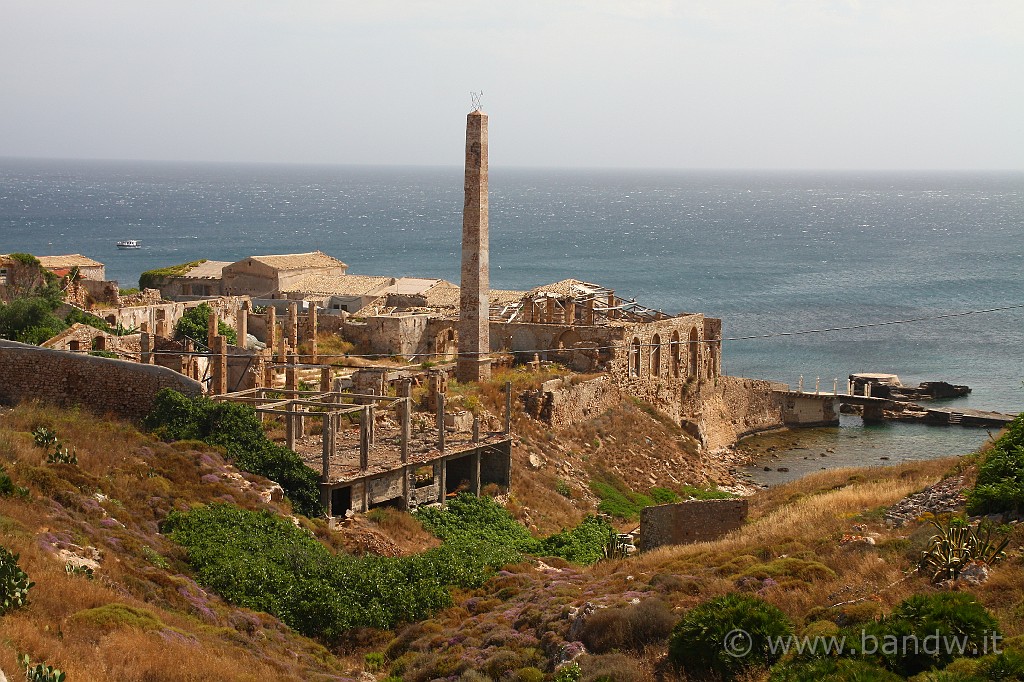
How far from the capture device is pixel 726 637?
15.2m

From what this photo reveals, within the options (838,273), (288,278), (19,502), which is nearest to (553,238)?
(838,273)

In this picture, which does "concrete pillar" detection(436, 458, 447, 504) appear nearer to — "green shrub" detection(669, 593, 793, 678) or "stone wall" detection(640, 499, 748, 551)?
Answer: "stone wall" detection(640, 499, 748, 551)

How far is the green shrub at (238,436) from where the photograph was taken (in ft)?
85.5

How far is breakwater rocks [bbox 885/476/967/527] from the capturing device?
2041cm

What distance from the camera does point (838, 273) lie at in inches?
4835

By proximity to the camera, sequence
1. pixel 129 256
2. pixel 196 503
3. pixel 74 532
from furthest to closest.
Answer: pixel 129 256
pixel 196 503
pixel 74 532

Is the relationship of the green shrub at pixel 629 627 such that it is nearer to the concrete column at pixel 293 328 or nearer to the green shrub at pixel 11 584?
the green shrub at pixel 11 584

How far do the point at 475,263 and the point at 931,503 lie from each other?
19811 millimetres

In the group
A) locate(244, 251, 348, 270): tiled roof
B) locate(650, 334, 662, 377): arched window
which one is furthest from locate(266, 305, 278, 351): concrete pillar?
locate(244, 251, 348, 270): tiled roof

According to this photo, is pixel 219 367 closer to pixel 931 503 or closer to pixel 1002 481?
pixel 931 503

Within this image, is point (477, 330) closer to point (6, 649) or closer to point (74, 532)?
point (74, 532)

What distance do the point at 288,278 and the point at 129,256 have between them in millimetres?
85210

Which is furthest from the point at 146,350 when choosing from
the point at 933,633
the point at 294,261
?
the point at 294,261

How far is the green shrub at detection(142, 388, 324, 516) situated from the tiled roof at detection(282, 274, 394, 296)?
1056 inches
